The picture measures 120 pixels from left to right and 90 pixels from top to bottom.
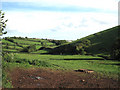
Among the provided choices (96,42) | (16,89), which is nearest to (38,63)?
(16,89)

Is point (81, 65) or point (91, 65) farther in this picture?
point (91, 65)

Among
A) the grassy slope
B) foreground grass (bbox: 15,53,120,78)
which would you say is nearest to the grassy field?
foreground grass (bbox: 15,53,120,78)

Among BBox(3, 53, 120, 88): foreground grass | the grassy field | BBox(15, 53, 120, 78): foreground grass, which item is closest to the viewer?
BBox(3, 53, 120, 88): foreground grass

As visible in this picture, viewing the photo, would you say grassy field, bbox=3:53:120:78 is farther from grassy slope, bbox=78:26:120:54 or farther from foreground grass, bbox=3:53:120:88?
grassy slope, bbox=78:26:120:54

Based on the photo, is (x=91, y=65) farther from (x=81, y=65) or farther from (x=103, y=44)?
(x=103, y=44)

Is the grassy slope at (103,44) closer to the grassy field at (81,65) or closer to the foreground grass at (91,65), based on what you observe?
the foreground grass at (91,65)

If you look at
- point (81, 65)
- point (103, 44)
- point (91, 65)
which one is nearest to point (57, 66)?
point (81, 65)

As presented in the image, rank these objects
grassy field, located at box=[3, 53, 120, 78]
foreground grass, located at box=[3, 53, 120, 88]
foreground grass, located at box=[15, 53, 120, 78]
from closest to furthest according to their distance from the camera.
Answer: foreground grass, located at box=[3, 53, 120, 88], foreground grass, located at box=[15, 53, 120, 78], grassy field, located at box=[3, 53, 120, 78]

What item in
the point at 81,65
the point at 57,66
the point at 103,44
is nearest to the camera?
the point at 57,66

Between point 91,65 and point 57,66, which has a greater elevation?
point 57,66

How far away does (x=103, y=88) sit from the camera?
12430 millimetres

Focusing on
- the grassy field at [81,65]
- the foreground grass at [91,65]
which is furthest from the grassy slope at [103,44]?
the grassy field at [81,65]

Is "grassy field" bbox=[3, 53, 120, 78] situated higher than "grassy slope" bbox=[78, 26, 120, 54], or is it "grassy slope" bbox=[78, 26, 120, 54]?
"grassy slope" bbox=[78, 26, 120, 54]

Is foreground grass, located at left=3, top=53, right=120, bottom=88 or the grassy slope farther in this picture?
the grassy slope
